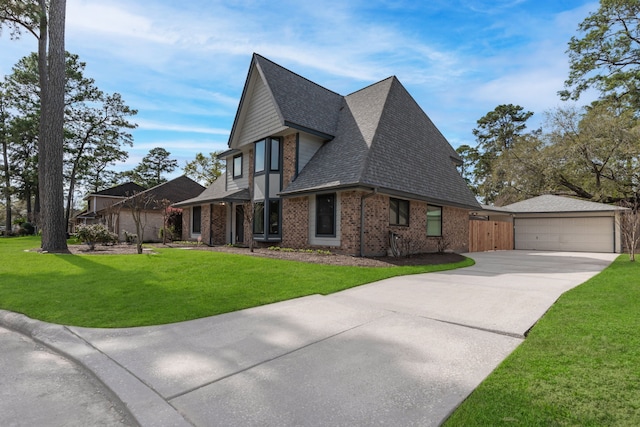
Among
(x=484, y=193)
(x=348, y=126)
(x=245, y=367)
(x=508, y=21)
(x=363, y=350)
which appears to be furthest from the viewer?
(x=484, y=193)

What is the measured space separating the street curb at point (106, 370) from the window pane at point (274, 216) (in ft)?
33.2

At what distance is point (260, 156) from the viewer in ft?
51.6

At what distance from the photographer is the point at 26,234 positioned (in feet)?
99.7

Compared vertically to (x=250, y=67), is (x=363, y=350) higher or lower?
lower

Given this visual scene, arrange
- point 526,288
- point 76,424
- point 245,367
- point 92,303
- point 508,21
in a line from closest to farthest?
point 76,424 → point 245,367 → point 92,303 → point 526,288 → point 508,21

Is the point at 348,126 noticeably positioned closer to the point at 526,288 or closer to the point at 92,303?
the point at 526,288

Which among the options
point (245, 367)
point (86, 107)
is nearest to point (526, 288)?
point (245, 367)

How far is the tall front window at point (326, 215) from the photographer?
40.6ft

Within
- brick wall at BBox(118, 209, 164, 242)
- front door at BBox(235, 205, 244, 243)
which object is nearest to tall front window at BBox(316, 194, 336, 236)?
front door at BBox(235, 205, 244, 243)

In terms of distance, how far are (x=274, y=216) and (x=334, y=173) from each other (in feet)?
13.1

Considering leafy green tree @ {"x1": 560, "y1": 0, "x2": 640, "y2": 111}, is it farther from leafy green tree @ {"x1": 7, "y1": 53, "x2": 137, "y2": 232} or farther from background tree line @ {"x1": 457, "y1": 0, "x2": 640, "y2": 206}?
leafy green tree @ {"x1": 7, "y1": 53, "x2": 137, "y2": 232}

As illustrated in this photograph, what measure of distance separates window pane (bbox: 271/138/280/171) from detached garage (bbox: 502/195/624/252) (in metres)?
15.7

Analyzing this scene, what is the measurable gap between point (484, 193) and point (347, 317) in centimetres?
3768

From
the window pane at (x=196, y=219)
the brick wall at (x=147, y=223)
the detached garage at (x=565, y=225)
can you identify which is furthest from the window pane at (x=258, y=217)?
the detached garage at (x=565, y=225)
